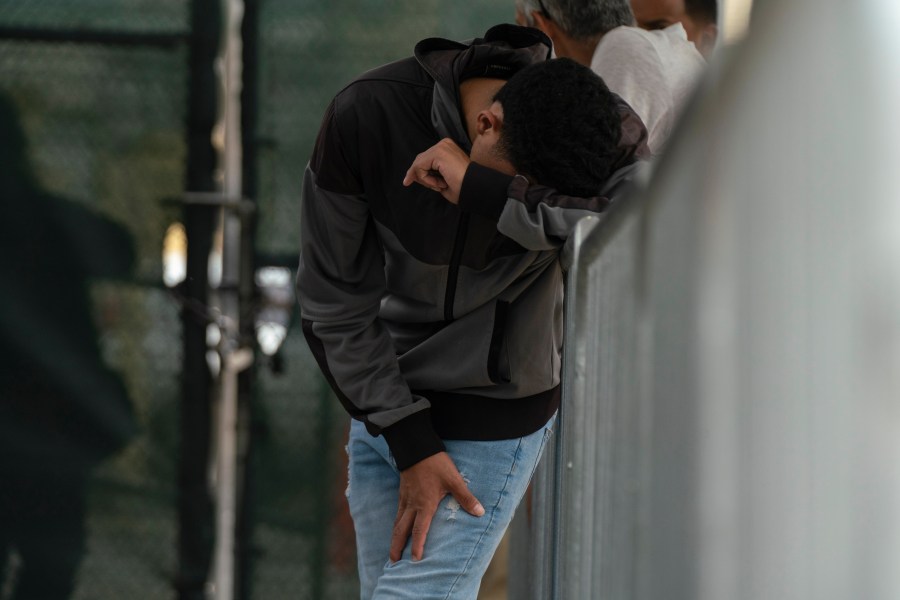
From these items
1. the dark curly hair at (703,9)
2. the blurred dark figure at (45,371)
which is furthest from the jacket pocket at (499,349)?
the blurred dark figure at (45,371)

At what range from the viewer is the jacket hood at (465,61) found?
5.90ft

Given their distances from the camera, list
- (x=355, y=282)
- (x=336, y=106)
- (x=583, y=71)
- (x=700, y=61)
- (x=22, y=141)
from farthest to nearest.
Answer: (x=22, y=141) → (x=700, y=61) → (x=355, y=282) → (x=336, y=106) → (x=583, y=71)

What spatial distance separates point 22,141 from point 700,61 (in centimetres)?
188

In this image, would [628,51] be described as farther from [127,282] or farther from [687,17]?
[127,282]

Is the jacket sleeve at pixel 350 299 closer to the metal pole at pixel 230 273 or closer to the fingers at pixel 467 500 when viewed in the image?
the fingers at pixel 467 500

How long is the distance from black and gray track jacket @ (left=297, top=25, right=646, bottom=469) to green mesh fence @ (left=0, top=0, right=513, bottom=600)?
139 centimetres

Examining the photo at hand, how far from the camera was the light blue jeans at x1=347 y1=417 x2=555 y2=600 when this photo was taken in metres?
1.87

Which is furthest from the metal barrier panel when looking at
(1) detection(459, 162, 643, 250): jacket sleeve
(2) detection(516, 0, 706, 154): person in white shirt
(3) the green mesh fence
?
(3) the green mesh fence

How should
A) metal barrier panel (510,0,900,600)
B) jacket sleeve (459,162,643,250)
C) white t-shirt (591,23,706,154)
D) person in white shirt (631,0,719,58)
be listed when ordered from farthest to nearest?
person in white shirt (631,0,719,58)
white t-shirt (591,23,706,154)
jacket sleeve (459,162,643,250)
metal barrier panel (510,0,900,600)

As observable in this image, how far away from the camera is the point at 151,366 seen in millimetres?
3344

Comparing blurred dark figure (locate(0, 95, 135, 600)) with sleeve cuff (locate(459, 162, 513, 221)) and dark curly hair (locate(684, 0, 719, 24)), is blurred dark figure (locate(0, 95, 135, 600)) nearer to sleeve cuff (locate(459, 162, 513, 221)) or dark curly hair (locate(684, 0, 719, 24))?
dark curly hair (locate(684, 0, 719, 24))

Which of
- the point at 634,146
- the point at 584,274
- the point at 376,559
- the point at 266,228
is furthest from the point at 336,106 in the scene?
the point at 266,228

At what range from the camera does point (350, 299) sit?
197 centimetres

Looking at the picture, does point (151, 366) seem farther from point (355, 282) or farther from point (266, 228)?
point (355, 282)
